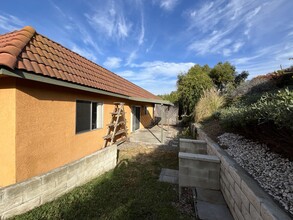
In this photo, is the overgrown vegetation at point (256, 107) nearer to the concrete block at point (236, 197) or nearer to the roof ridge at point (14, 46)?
the concrete block at point (236, 197)

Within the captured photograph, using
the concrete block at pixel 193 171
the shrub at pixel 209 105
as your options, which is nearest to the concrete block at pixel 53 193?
the concrete block at pixel 193 171

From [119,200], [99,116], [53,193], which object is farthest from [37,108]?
[99,116]

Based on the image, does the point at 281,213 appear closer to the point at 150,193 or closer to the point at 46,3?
the point at 150,193

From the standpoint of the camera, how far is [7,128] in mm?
3439

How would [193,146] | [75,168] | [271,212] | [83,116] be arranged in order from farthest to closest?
1. [83,116]
2. [193,146]
3. [75,168]
4. [271,212]

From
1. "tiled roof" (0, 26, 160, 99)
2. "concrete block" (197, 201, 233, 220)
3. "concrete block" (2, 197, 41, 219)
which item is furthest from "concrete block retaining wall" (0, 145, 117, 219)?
"concrete block" (197, 201, 233, 220)

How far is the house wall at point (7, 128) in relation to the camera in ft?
11.2

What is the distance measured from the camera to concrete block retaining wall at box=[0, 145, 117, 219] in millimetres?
2541

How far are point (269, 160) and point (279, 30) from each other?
6488mm

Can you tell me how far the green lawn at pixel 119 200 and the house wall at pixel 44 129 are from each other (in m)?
1.23

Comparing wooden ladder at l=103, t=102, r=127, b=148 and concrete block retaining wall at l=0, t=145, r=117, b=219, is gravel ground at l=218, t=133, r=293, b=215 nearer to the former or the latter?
concrete block retaining wall at l=0, t=145, r=117, b=219

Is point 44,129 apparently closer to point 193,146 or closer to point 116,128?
point 116,128

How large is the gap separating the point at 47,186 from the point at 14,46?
3219mm

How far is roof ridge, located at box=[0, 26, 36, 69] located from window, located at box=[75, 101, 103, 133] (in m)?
2.27
